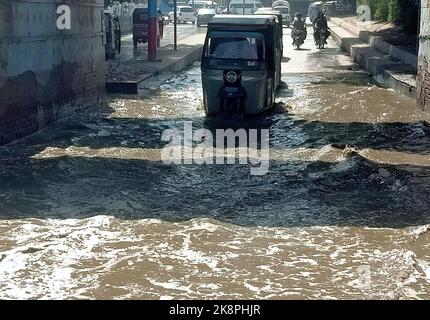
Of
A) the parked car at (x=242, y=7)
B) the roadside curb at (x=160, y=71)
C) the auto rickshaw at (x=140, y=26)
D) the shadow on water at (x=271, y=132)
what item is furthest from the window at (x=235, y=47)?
the parked car at (x=242, y=7)

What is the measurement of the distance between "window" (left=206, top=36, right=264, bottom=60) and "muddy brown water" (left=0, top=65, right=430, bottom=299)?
136 centimetres

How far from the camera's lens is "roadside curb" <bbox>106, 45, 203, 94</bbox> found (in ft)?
61.7

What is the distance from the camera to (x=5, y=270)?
648 centimetres

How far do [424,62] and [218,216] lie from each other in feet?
29.2

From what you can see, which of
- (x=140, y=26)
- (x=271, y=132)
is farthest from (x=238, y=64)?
(x=140, y=26)

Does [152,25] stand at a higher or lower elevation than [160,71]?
higher

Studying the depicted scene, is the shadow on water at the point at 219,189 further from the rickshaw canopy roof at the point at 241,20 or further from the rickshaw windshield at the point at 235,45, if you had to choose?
the rickshaw canopy roof at the point at 241,20

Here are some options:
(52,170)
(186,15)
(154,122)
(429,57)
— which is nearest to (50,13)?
(154,122)

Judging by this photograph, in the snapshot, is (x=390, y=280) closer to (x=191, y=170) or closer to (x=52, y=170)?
(x=191, y=170)

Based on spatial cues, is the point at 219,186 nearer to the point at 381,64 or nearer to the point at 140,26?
the point at 381,64

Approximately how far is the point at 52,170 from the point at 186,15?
4505cm

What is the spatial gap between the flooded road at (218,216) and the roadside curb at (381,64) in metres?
3.77

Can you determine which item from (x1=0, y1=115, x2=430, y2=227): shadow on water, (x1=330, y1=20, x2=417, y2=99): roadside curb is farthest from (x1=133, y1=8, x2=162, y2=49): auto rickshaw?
(x1=0, y1=115, x2=430, y2=227): shadow on water

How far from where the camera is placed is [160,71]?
2223cm
